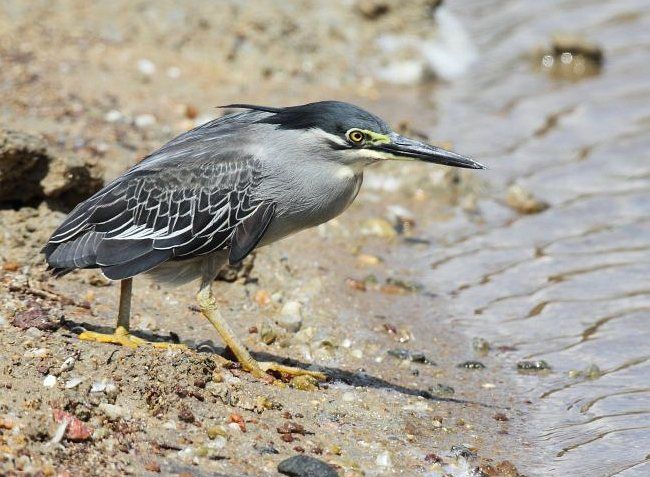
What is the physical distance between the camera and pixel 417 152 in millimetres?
6414

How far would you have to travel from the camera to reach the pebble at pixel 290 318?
23.9 feet

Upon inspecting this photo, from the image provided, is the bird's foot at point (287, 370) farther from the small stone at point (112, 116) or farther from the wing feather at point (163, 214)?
→ the small stone at point (112, 116)

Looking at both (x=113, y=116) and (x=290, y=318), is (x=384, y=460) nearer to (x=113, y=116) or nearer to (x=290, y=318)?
(x=290, y=318)

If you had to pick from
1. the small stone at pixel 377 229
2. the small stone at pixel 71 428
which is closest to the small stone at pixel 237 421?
the small stone at pixel 71 428

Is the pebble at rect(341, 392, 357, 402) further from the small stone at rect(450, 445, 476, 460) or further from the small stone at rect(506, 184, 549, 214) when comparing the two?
the small stone at rect(506, 184, 549, 214)

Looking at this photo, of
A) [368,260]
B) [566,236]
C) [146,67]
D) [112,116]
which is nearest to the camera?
[368,260]

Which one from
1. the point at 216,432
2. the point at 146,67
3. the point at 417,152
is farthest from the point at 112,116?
the point at 216,432

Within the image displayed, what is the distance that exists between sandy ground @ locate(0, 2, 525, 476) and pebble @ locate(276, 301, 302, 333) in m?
0.04

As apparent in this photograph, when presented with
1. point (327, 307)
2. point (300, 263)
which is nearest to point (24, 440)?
point (327, 307)

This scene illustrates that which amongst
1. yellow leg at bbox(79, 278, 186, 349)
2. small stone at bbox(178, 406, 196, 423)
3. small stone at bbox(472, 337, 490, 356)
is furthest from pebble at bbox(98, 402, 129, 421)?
small stone at bbox(472, 337, 490, 356)

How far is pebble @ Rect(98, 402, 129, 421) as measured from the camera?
17.7ft

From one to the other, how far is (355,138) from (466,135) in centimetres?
486

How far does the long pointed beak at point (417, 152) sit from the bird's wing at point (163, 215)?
0.82 meters

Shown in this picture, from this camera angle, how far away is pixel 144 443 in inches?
208
